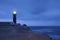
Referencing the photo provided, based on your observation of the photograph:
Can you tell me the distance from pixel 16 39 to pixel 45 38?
1.10 m

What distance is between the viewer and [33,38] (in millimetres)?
6340

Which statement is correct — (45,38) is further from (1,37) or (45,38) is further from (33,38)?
(1,37)

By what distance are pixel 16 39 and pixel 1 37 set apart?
25.7 inches

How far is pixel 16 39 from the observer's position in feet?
20.6

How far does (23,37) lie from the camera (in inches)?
253

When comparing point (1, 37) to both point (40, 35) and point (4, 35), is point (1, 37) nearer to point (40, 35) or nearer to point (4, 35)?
point (4, 35)

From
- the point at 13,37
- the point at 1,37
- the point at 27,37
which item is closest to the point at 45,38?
the point at 27,37

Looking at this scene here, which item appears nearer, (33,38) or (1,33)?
(33,38)

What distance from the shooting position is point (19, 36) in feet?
21.4

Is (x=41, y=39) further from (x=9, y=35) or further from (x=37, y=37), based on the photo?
(x=9, y=35)

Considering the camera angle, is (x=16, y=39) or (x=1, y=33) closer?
(x=16, y=39)

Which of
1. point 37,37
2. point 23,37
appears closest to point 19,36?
point 23,37

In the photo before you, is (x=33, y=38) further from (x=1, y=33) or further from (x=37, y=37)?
(x=1, y=33)

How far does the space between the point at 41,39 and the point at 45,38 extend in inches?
11.9
